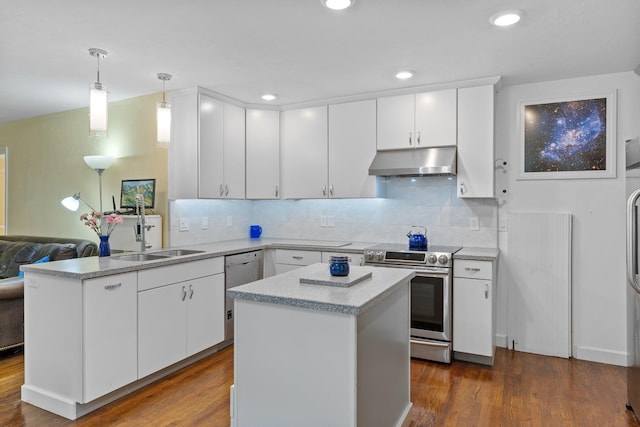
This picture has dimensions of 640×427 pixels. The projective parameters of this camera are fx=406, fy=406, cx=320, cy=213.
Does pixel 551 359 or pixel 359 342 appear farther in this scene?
pixel 551 359

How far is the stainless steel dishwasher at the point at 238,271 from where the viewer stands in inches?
142

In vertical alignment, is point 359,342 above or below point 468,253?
below

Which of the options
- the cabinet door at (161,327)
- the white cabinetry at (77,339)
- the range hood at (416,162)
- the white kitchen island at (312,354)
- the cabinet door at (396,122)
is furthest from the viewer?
the cabinet door at (396,122)

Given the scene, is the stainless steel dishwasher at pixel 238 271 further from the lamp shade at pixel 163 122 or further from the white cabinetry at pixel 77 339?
the lamp shade at pixel 163 122

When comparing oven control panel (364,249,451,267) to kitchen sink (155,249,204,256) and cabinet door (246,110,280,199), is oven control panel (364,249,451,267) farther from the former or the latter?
kitchen sink (155,249,204,256)

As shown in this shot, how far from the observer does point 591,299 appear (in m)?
3.41

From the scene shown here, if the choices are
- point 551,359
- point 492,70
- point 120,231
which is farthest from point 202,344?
point 492,70

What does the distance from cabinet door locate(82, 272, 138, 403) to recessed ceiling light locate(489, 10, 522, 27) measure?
109 inches

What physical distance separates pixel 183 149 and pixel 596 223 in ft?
12.0

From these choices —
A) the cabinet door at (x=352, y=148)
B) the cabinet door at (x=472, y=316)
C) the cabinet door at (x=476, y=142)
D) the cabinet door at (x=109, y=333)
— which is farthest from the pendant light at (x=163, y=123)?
the cabinet door at (x=472, y=316)

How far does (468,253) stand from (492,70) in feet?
4.86

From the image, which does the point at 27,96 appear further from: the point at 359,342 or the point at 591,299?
the point at 591,299

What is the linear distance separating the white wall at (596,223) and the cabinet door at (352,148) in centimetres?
131

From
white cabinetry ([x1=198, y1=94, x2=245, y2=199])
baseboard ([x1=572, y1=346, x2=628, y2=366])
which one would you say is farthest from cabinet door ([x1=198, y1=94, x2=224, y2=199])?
baseboard ([x1=572, y1=346, x2=628, y2=366])
